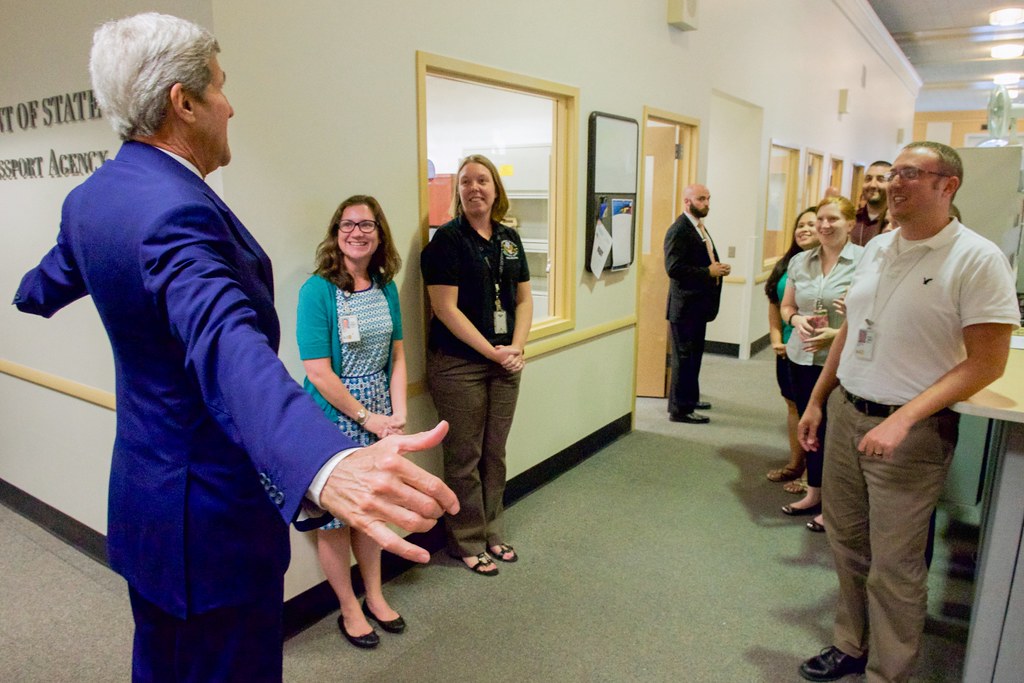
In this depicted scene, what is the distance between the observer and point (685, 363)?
179 inches

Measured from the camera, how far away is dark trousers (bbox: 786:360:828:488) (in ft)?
10.0

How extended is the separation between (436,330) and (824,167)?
7193mm

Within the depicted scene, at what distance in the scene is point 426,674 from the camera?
209 centimetres

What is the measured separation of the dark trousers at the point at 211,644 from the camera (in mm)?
1101

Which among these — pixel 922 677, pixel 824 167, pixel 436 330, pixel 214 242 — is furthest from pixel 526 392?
pixel 824 167

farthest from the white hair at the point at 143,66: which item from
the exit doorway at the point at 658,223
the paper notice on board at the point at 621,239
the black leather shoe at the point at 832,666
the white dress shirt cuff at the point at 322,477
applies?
the exit doorway at the point at 658,223

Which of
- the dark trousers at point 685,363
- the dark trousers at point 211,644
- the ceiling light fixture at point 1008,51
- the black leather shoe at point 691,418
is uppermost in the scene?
the ceiling light fixture at point 1008,51

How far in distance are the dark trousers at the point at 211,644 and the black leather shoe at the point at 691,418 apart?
377cm

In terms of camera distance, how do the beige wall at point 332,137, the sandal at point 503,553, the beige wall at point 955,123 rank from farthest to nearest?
the beige wall at point 955,123, the sandal at point 503,553, the beige wall at point 332,137

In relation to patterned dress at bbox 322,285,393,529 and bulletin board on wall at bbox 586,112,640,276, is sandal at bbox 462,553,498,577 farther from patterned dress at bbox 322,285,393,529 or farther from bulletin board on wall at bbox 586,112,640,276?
bulletin board on wall at bbox 586,112,640,276

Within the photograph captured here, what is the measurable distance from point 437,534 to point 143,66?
229cm

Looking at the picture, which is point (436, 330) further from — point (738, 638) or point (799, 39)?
point (799, 39)

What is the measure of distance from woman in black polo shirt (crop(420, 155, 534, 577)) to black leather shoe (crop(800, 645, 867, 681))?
1.17 meters

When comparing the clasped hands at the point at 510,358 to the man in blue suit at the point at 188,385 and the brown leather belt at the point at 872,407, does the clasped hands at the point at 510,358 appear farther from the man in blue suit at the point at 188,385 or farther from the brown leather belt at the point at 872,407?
the man in blue suit at the point at 188,385
